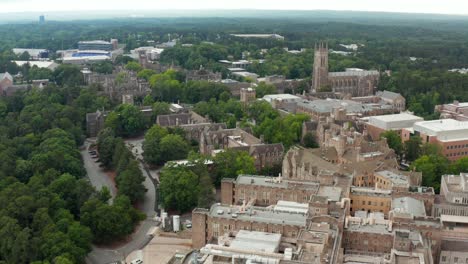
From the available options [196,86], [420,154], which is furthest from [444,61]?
[420,154]

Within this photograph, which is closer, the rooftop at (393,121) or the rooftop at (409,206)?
the rooftop at (409,206)

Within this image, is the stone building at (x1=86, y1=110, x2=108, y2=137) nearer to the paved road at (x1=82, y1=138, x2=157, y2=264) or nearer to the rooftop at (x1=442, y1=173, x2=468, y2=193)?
the paved road at (x1=82, y1=138, x2=157, y2=264)

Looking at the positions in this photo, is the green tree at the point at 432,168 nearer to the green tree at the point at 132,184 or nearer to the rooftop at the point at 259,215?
the rooftop at the point at 259,215

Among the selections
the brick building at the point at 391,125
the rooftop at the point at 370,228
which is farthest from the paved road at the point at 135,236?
the brick building at the point at 391,125

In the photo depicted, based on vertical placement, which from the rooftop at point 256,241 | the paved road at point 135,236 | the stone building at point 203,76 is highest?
the stone building at point 203,76

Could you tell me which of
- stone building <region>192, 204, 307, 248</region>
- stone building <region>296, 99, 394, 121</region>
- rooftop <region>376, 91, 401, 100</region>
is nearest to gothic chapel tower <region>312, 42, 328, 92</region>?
rooftop <region>376, 91, 401, 100</region>

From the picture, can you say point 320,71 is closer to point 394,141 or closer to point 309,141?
point 309,141
